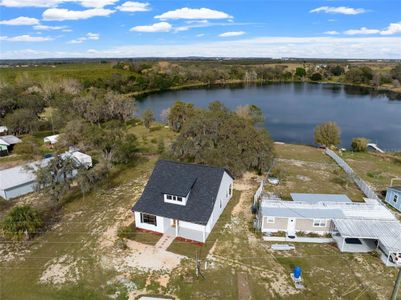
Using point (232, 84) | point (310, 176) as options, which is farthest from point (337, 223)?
point (232, 84)

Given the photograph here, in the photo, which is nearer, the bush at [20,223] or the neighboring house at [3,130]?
the bush at [20,223]

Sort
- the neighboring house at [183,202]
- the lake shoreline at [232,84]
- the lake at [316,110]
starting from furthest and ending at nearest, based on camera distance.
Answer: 1. the lake shoreline at [232,84]
2. the lake at [316,110]
3. the neighboring house at [183,202]

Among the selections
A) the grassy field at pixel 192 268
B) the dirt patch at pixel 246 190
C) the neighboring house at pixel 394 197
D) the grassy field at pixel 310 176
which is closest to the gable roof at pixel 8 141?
the grassy field at pixel 192 268

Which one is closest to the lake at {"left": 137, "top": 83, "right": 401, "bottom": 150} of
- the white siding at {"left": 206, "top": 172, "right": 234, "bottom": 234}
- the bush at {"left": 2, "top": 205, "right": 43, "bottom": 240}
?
the white siding at {"left": 206, "top": 172, "right": 234, "bottom": 234}

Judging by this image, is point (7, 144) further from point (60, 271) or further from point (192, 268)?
point (192, 268)

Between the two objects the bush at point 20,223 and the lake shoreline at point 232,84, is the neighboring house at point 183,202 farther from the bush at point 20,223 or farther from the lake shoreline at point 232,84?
the lake shoreline at point 232,84

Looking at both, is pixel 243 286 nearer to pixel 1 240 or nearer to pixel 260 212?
pixel 260 212
